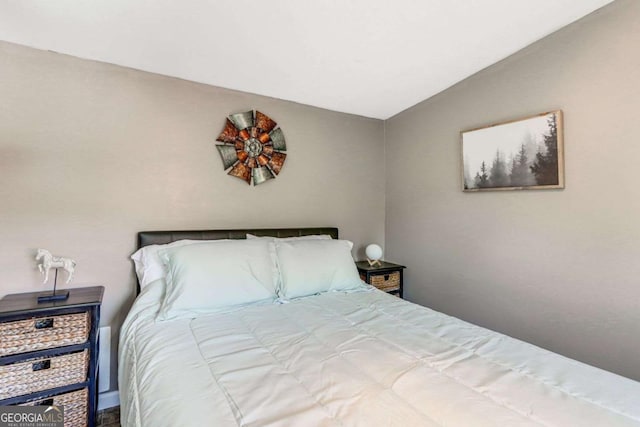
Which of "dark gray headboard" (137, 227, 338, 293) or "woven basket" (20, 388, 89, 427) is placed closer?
"woven basket" (20, 388, 89, 427)

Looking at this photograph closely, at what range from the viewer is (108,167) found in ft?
6.68

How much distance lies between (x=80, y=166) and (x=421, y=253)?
8.87ft

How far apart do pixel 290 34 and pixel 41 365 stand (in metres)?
2.23

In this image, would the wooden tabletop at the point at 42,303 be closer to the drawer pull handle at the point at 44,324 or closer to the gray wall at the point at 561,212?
the drawer pull handle at the point at 44,324

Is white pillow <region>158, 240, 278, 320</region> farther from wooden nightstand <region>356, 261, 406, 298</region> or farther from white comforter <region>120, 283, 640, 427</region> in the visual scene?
wooden nightstand <region>356, 261, 406, 298</region>

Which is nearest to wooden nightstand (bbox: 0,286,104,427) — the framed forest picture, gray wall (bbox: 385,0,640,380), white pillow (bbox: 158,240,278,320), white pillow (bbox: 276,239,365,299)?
white pillow (bbox: 158,240,278,320)

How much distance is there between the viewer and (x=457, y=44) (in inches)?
79.9

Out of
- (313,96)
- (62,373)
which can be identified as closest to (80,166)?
(62,373)

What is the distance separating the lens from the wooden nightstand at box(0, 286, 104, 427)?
4.94 ft

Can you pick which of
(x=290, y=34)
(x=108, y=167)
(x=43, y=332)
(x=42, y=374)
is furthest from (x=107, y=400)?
(x=290, y=34)

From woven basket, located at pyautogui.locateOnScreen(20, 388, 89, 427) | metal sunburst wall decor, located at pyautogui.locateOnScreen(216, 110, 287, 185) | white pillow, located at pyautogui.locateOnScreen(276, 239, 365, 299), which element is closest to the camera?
woven basket, located at pyautogui.locateOnScreen(20, 388, 89, 427)

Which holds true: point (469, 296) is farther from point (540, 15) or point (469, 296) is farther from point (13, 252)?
point (13, 252)

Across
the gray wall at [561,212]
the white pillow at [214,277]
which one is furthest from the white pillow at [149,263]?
the gray wall at [561,212]

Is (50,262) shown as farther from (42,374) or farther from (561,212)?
(561,212)
